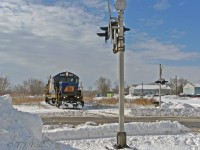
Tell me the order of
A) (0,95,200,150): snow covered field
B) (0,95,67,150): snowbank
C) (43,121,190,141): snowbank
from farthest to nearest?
(43,121,190,141): snowbank
(0,95,200,150): snow covered field
(0,95,67,150): snowbank

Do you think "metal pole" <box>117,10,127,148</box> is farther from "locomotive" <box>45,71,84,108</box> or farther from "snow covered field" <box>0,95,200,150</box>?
"locomotive" <box>45,71,84,108</box>

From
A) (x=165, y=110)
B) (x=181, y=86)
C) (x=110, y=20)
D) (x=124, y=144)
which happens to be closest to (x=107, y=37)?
(x=110, y=20)

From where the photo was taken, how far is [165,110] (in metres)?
26.6

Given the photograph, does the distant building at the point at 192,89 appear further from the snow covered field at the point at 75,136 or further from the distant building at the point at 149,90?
the snow covered field at the point at 75,136

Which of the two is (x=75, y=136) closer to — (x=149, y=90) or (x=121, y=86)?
(x=121, y=86)

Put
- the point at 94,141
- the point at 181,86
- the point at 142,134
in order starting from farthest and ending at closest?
the point at 181,86
the point at 142,134
the point at 94,141

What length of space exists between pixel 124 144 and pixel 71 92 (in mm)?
22247

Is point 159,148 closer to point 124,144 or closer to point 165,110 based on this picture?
point 124,144

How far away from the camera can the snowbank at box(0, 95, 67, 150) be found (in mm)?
7121

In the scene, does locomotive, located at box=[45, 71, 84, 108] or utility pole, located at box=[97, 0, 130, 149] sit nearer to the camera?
utility pole, located at box=[97, 0, 130, 149]

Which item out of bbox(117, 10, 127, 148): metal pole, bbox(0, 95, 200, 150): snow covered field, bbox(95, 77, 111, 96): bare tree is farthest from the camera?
bbox(95, 77, 111, 96): bare tree

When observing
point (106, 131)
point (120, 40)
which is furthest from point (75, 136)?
point (120, 40)

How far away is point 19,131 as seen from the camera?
7578mm

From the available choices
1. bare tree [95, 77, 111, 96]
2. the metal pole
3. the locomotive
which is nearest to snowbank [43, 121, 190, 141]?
the metal pole
